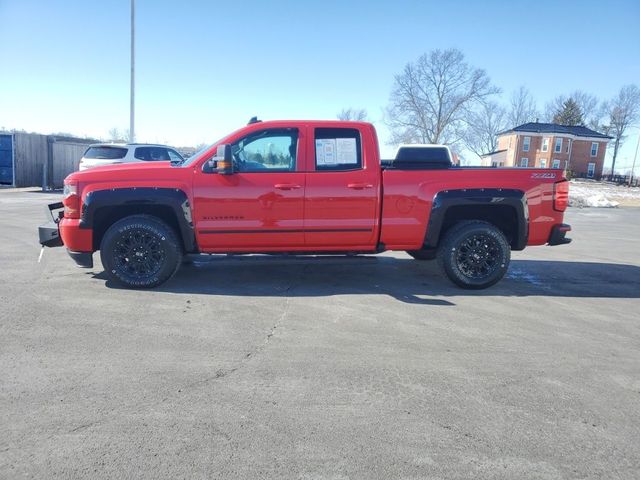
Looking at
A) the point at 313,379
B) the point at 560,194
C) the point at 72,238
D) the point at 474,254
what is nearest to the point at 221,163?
the point at 72,238

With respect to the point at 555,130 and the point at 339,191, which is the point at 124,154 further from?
the point at 555,130

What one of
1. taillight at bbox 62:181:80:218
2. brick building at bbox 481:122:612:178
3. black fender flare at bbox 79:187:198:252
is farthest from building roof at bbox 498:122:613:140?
taillight at bbox 62:181:80:218

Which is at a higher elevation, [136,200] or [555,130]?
[555,130]

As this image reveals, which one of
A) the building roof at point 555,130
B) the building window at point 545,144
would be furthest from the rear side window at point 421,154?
the building window at point 545,144

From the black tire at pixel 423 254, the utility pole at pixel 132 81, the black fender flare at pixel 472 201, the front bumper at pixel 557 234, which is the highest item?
the utility pole at pixel 132 81

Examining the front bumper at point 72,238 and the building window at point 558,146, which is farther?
the building window at point 558,146

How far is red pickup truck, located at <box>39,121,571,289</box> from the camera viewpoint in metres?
5.48

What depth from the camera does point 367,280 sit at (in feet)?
21.0

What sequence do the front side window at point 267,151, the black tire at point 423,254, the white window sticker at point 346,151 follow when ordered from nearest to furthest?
the front side window at point 267,151
the white window sticker at point 346,151
the black tire at point 423,254

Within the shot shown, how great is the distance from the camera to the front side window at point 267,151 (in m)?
5.62

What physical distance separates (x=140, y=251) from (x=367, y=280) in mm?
2967

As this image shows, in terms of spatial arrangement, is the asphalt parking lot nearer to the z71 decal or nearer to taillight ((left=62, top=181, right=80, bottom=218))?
taillight ((left=62, top=181, right=80, bottom=218))

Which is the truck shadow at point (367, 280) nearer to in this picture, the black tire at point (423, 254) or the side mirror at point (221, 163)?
the black tire at point (423, 254)

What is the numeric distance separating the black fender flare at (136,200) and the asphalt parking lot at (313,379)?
0.89 meters
